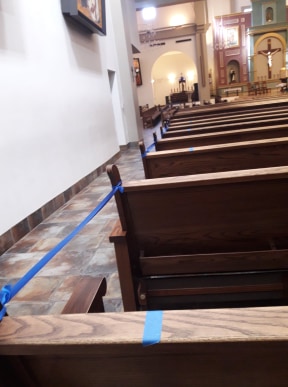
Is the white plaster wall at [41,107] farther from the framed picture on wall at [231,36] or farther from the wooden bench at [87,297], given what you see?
the framed picture on wall at [231,36]

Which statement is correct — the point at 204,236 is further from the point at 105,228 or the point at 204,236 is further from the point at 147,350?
the point at 105,228

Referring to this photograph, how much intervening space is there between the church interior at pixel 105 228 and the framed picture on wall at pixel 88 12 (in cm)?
2

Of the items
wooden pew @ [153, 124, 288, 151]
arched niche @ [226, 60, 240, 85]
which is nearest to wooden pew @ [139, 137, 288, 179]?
wooden pew @ [153, 124, 288, 151]

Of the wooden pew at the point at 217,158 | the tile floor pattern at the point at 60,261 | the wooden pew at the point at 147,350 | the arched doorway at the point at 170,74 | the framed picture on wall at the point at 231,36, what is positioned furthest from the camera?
the arched doorway at the point at 170,74

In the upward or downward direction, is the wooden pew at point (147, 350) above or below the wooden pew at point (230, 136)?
below

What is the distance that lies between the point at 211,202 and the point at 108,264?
110cm

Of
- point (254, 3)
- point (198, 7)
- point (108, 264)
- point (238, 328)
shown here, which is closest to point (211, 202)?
point (238, 328)

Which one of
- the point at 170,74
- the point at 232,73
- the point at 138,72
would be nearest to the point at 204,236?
the point at 138,72

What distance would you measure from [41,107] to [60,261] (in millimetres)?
1718

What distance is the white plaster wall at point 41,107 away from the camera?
2578 millimetres

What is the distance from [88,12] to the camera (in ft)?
13.5

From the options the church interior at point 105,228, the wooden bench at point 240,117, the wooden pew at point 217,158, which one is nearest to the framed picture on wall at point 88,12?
the church interior at point 105,228

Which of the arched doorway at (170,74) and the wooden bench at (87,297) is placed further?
the arched doorway at (170,74)

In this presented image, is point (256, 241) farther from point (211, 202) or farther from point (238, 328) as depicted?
point (238, 328)
